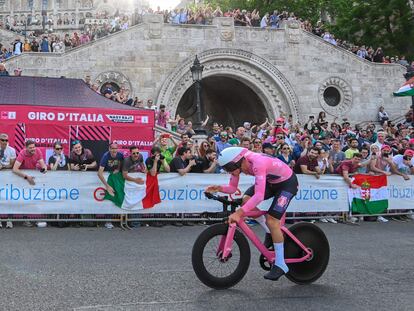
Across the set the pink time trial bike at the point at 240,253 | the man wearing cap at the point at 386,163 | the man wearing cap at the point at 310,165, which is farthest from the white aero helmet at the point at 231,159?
the man wearing cap at the point at 386,163

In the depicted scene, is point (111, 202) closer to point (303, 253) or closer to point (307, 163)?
point (307, 163)

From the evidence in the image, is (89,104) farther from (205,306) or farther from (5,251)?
(205,306)

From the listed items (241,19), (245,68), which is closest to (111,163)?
(245,68)

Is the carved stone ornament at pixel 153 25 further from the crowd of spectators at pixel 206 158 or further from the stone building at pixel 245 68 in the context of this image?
the crowd of spectators at pixel 206 158

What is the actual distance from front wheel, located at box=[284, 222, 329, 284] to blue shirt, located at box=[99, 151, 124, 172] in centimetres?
640

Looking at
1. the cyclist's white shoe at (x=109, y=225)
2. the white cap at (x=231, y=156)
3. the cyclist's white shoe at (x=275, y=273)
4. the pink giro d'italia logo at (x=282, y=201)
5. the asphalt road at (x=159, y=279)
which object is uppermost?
the white cap at (x=231, y=156)

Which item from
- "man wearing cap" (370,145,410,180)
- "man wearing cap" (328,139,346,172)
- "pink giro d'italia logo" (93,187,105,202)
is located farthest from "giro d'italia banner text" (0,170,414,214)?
"man wearing cap" (370,145,410,180)

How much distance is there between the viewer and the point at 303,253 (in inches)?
300

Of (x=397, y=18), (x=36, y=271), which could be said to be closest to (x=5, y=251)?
(x=36, y=271)

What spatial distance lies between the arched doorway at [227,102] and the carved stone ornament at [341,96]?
114 inches

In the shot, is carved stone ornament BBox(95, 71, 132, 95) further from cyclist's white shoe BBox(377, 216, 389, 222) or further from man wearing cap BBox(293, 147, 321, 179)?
cyclist's white shoe BBox(377, 216, 389, 222)

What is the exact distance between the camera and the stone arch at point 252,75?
28592mm

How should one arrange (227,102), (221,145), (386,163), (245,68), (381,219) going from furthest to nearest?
1. (227,102)
2. (245,68)
3. (221,145)
4. (386,163)
5. (381,219)

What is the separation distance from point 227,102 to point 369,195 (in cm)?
2105
